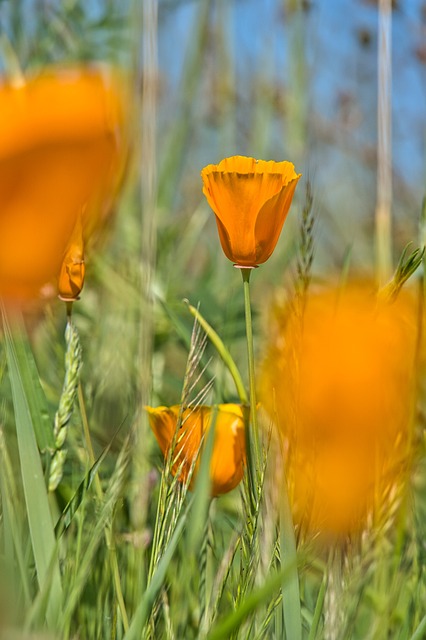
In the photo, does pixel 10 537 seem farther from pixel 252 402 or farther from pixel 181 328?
pixel 181 328

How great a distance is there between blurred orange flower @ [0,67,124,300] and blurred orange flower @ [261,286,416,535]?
164 millimetres

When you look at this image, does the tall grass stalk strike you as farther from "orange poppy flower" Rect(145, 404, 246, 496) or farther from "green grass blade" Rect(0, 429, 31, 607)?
"green grass blade" Rect(0, 429, 31, 607)

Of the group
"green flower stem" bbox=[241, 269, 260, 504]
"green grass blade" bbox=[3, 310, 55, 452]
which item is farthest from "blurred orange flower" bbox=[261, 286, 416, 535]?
"green grass blade" bbox=[3, 310, 55, 452]

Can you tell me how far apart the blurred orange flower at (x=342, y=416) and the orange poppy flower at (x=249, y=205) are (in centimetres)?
→ 4

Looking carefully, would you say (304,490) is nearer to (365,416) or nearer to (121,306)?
(365,416)

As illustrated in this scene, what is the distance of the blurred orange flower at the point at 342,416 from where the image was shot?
316 millimetres

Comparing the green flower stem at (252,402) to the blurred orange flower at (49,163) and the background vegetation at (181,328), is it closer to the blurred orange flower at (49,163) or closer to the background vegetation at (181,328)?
the background vegetation at (181,328)

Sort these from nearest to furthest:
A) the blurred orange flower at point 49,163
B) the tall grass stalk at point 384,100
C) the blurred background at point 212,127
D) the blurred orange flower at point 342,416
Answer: the blurred orange flower at point 49,163 < the blurred orange flower at point 342,416 < the tall grass stalk at point 384,100 < the blurred background at point 212,127

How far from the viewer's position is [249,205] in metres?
0.35

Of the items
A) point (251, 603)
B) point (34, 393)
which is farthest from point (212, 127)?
point (251, 603)

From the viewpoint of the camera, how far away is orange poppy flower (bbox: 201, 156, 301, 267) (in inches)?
13.8

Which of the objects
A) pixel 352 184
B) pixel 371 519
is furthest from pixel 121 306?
pixel 352 184

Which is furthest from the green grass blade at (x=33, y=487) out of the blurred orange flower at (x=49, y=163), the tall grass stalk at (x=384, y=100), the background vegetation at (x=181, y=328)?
the tall grass stalk at (x=384, y=100)

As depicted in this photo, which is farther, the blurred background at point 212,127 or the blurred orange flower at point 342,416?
the blurred background at point 212,127
